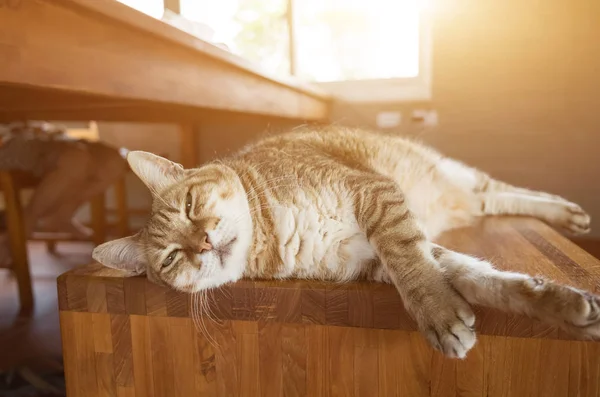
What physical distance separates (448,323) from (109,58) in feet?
2.94

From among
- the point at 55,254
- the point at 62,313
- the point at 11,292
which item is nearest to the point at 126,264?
the point at 62,313

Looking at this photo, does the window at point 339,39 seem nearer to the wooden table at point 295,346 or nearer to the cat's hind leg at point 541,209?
the cat's hind leg at point 541,209

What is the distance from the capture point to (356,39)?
3.48 meters

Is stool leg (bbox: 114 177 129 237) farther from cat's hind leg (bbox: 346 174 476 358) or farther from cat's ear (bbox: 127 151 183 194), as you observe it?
cat's hind leg (bbox: 346 174 476 358)

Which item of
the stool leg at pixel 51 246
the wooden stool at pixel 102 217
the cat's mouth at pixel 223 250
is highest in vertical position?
the cat's mouth at pixel 223 250

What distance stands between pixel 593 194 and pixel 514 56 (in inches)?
42.5

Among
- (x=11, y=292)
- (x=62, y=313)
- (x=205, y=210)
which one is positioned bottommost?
(x=11, y=292)

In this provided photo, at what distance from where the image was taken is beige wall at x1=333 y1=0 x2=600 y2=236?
2.93 metres

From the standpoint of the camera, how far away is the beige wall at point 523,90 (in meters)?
2.93

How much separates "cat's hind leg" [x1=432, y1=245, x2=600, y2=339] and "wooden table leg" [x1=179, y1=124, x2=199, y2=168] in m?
2.89

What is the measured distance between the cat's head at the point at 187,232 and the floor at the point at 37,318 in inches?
41.5

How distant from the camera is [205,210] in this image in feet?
3.45

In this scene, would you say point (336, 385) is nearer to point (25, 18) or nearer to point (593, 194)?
point (25, 18)

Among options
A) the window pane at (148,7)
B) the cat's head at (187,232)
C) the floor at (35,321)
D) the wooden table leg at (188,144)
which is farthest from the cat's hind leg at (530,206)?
the wooden table leg at (188,144)
